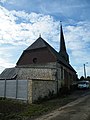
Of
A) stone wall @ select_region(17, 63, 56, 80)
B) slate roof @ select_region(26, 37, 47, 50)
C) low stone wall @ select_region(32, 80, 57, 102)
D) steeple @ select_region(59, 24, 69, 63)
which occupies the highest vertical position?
steeple @ select_region(59, 24, 69, 63)

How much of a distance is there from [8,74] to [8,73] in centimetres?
46

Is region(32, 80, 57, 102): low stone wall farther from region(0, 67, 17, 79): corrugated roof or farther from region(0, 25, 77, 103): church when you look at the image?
region(0, 67, 17, 79): corrugated roof

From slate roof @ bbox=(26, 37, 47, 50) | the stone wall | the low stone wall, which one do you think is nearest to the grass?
the low stone wall

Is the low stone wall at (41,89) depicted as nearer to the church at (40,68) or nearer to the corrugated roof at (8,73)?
the church at (40,68)

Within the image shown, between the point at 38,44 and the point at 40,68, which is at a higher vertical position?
the point at 38,44

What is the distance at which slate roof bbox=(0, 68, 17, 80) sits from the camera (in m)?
36.0

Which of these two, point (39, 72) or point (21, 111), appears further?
point (39, 72)

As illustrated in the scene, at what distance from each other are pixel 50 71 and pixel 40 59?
4846 millimetres

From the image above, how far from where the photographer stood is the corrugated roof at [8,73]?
1421 inches

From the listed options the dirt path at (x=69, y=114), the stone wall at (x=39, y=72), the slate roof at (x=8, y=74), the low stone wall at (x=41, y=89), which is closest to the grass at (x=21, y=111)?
the dirt path at (x=69, y=114)

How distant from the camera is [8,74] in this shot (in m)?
37.5

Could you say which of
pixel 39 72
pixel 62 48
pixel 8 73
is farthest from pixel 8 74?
pixel 62 48

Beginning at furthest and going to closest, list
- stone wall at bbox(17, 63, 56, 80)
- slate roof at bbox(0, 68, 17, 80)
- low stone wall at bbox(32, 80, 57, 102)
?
slate roof at bbox(0, 68, 17, 80) → stone wall at bbox(17, 63, 56, 80) → low stone wall at bbox(32, 80, 57, 102)

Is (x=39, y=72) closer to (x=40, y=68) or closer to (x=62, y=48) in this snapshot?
(x=40, y=68)
